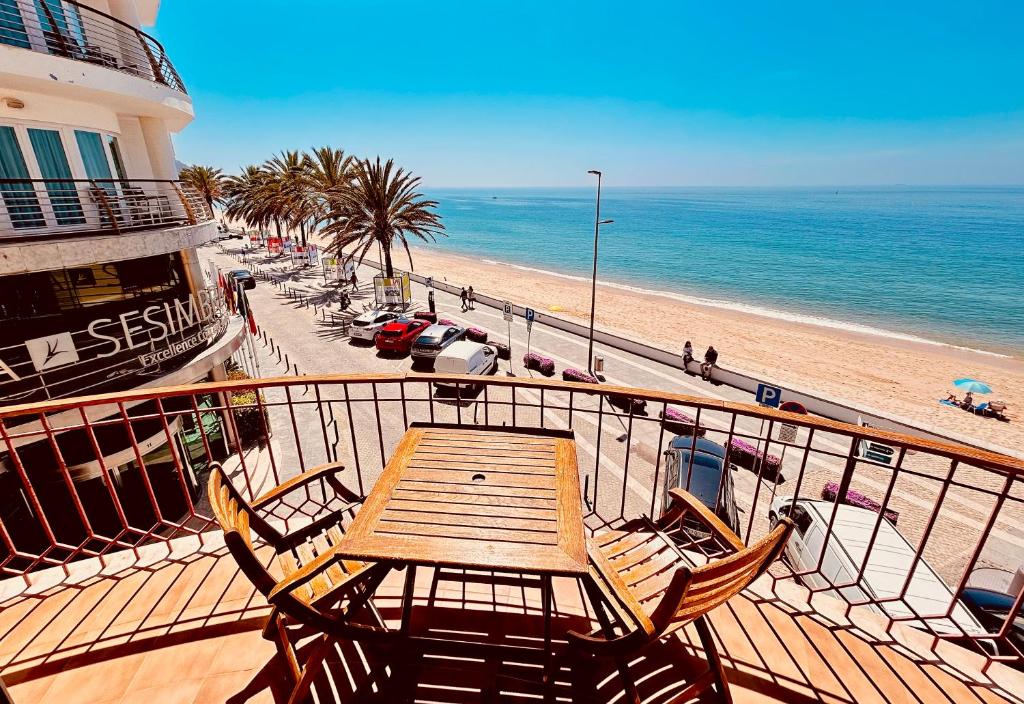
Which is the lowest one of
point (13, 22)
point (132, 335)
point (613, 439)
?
point (613, 439)

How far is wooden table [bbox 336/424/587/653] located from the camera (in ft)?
7.09

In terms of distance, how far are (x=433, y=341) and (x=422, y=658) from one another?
622 inches

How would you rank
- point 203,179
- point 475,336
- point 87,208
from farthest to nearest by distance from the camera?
point 203,179, point 475,336, point 87,208

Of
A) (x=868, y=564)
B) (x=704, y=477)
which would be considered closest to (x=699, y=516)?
(x=868, y=564)

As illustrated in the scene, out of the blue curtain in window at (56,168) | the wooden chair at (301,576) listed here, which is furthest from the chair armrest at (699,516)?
the blue curtain in window at (56,168)

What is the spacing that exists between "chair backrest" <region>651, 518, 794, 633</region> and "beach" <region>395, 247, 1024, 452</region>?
792 inches

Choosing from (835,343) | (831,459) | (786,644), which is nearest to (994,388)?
(835,343)

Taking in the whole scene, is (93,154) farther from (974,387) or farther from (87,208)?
(974,387)

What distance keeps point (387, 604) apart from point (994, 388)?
30961 mm

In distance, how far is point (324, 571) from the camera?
255 cm

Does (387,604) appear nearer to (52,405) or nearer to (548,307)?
(52,405)

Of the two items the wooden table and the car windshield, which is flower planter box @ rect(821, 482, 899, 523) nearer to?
the car windshield

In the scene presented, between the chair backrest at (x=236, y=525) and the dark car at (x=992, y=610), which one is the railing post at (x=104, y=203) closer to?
the chair backrest at (x=236, y=525)

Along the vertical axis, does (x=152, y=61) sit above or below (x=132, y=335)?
above
